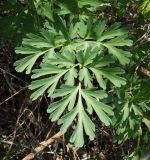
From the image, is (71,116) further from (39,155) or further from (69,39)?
Result: (39,155)

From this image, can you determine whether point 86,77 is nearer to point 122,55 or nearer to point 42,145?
point 122,55

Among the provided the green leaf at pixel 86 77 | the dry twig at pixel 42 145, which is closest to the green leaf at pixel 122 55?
the green leaf at pixel 86 77

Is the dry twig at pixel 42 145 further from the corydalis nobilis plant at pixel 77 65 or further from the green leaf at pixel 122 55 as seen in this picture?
the green leaf at pixel 122 55

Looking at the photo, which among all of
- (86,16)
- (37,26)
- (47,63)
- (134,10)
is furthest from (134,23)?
(47,63)

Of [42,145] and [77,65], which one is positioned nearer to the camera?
[77,65]

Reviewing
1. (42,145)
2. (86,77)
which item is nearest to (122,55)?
(86,77)

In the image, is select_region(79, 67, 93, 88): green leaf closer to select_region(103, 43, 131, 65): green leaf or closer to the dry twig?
select_region(103, 43, 131, 65): green leaf

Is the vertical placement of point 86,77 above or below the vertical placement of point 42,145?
above

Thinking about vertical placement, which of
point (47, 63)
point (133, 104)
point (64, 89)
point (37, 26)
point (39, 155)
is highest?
point (37, 26)
